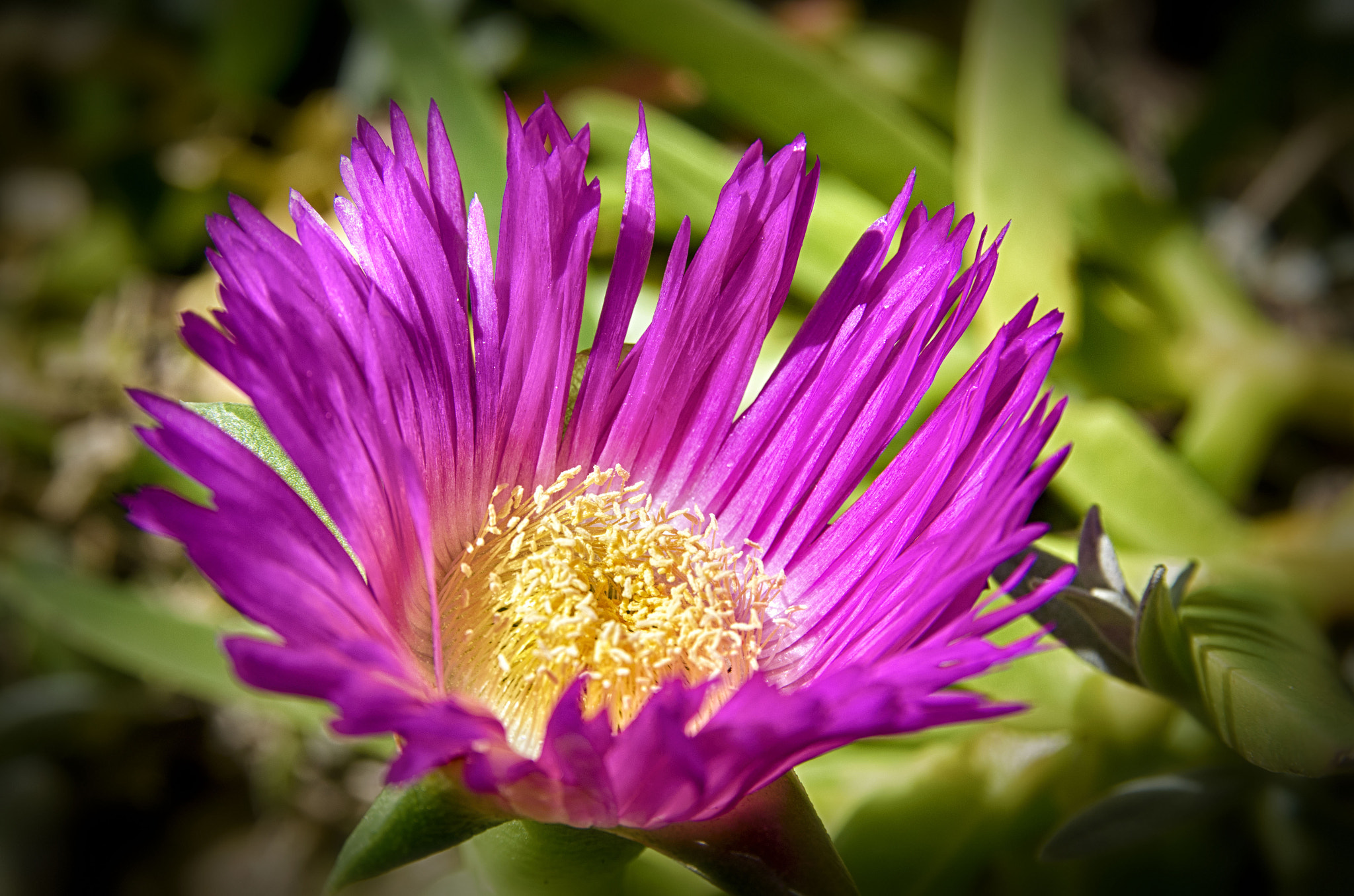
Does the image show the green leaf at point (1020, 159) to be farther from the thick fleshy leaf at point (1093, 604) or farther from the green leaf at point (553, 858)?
the green leaf at point (553, 858)

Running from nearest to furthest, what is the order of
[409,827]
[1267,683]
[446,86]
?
[409,827], [1267,683], [446,86]

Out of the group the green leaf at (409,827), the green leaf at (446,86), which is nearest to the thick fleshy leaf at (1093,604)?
the green leaf at (409,827)

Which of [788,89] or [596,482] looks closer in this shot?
[596,482]

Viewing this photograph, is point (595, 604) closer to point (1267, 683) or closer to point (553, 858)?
point (553, 858)

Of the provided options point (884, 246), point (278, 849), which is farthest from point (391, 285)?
point (278, 849)

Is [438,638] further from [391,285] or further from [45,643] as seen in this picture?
[45,643]

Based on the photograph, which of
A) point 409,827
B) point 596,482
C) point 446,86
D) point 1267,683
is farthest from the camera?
point 446,86

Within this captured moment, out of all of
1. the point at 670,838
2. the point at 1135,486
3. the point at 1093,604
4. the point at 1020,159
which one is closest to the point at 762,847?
the point at 670,838

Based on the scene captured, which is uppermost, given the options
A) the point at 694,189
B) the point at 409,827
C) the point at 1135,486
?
the point at 694,189
